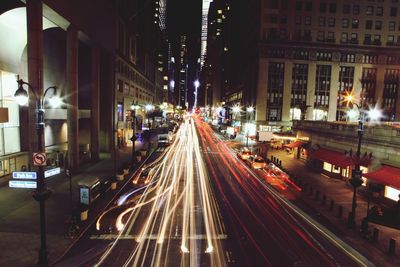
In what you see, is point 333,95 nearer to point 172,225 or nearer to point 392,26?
point 392,26

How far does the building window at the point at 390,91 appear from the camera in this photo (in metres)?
64.8

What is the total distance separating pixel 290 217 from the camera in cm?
1703

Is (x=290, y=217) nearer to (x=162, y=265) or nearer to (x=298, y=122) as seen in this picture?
(x=162, y=265)

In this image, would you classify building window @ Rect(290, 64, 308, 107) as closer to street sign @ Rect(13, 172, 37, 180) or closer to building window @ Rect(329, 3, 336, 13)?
building window @ Rect(329, 3, 336, 13)

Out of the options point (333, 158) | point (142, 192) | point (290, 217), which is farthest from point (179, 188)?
point (333, 158)

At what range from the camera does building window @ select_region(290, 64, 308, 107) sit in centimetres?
6569

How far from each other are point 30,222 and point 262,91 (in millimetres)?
57336

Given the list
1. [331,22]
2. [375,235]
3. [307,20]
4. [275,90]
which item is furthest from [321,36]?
[375,235]

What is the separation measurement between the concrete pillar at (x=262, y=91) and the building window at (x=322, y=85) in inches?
498

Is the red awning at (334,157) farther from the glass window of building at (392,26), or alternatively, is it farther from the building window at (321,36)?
the glass window of building at (392,26)

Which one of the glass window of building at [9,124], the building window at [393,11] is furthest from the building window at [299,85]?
the glass window of building at [9,124]

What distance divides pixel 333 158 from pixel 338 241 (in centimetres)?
1461

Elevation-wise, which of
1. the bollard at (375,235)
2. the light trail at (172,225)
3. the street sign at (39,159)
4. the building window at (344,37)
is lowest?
the light trail at (172,225)

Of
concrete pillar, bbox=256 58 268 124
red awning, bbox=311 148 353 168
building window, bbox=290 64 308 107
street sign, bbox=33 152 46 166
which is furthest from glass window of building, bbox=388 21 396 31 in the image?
street sign, bbox=33 152 46 166
